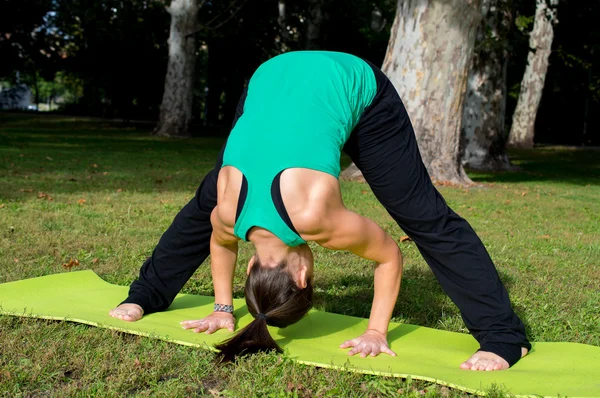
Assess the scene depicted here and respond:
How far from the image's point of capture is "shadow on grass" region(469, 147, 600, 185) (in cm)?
1628

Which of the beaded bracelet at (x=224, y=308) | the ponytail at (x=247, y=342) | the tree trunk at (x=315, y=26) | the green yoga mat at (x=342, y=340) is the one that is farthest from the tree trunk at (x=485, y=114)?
the ponytail at (x=247, y=342)

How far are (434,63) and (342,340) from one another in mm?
8984

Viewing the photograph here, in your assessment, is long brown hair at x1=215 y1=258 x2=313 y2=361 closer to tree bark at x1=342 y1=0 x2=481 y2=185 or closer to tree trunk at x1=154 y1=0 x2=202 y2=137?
tree bark at x1=342 y1=0 x2=481 y2=185

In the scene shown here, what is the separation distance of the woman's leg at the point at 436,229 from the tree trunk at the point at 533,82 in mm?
26836

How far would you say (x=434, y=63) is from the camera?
12055 millimetres

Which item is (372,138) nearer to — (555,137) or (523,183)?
(523,183)

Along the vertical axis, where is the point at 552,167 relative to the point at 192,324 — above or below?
below

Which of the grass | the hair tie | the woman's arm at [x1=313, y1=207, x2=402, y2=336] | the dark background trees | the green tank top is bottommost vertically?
the grass

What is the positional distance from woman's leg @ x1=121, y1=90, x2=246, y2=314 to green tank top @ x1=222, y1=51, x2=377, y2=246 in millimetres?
471

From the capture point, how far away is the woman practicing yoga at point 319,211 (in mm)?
3199

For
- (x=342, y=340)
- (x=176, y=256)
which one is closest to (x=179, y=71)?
(x=176, y=256)

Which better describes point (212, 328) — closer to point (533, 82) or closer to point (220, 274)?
point (220, 274)

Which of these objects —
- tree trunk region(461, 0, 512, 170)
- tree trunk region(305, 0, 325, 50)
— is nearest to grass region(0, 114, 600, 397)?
tree trunk region(461, 0, 512, 170)

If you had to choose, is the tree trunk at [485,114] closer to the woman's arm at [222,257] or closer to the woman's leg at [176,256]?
the woman's leg at [176,256]
